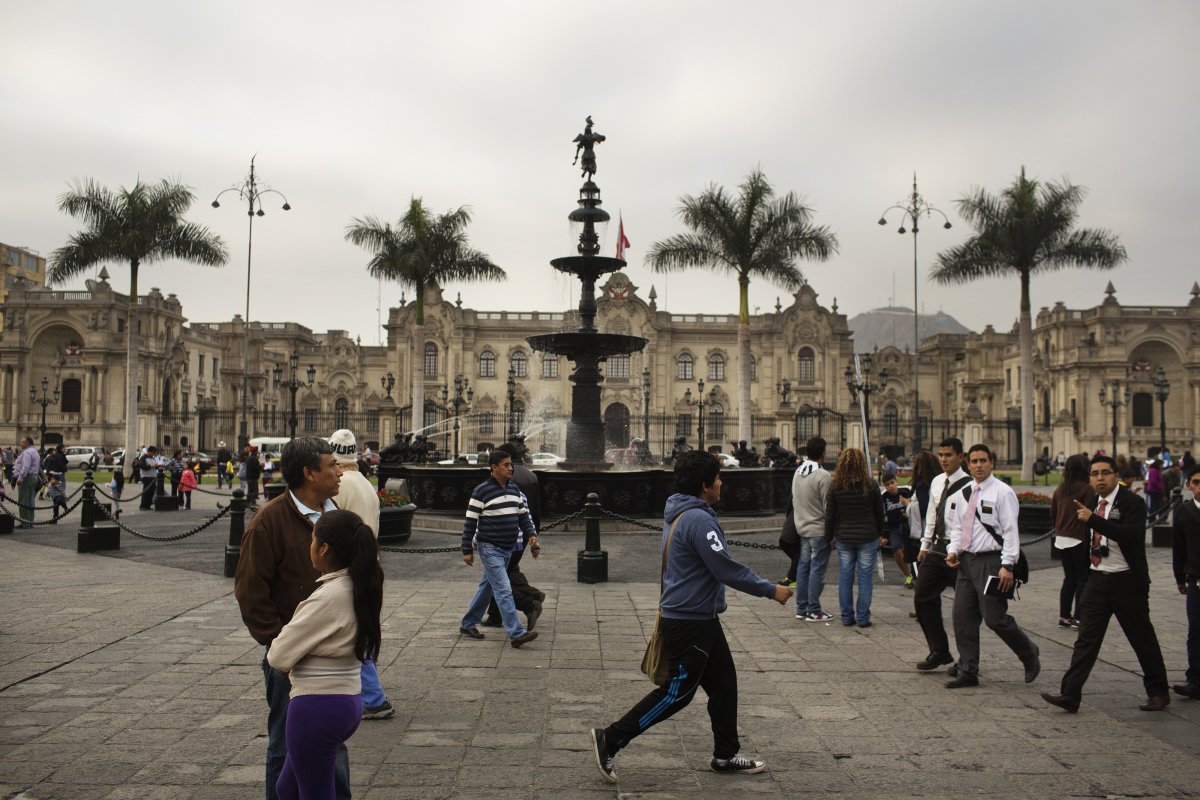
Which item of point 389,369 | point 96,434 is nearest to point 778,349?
point 389,369

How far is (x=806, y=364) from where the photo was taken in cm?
6462

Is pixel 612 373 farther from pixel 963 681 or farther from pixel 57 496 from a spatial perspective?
pixel 963 681

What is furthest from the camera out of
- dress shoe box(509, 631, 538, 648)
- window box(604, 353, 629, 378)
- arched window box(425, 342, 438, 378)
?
arched window box(425, 342, 438, 378)

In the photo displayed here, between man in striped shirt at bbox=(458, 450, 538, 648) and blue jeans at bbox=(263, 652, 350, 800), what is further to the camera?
man in striped shirt at bbox=(458, 450, 538, 648)

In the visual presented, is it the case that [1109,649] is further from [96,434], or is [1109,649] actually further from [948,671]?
[96,434]

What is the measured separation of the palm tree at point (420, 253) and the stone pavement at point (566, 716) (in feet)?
79.2

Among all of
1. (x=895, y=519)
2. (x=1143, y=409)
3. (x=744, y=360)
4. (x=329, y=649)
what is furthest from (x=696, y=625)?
(x=1143, y=409)

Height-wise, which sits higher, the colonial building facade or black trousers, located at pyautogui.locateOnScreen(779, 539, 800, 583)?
the colonial building facade

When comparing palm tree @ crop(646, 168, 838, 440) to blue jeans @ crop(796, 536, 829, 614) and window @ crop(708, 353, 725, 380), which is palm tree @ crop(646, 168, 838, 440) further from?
window @ crop(708, 353, 725, 380)

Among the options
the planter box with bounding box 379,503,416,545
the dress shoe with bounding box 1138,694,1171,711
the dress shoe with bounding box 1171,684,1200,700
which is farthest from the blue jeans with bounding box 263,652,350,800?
the planter box with bounding box 379,503,416,545

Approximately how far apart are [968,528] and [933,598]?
2.38 ft

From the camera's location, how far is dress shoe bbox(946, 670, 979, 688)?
6316 millimetres

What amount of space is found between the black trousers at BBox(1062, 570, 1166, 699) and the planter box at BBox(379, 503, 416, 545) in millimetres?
10418

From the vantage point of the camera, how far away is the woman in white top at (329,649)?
3195mm
